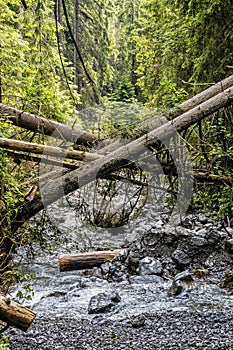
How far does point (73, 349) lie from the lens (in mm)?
4207

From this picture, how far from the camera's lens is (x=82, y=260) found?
7.16 m

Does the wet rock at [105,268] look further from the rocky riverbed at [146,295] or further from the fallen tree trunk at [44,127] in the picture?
the fallen tree trunk at [44,127]

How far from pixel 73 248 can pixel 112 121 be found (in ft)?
12.1

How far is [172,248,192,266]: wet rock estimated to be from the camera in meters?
7.02

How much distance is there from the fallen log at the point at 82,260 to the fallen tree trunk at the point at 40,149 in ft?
10.0

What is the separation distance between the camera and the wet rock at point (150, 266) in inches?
269

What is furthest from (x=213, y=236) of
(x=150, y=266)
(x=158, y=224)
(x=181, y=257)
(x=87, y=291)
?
(x=87, y=291)

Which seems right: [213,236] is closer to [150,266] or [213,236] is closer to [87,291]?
[150,266]

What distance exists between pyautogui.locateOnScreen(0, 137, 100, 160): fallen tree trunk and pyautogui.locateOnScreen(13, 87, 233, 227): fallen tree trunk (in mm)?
135

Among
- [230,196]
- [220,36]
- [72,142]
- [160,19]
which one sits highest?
[160,19]

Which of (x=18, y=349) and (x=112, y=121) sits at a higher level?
(x=112, y=121)

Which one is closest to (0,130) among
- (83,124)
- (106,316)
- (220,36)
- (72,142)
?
(72,142)

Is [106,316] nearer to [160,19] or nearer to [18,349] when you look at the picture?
[18,349]

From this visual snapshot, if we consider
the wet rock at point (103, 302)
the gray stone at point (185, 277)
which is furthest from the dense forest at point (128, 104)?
the wet rock at point (103, 302)
